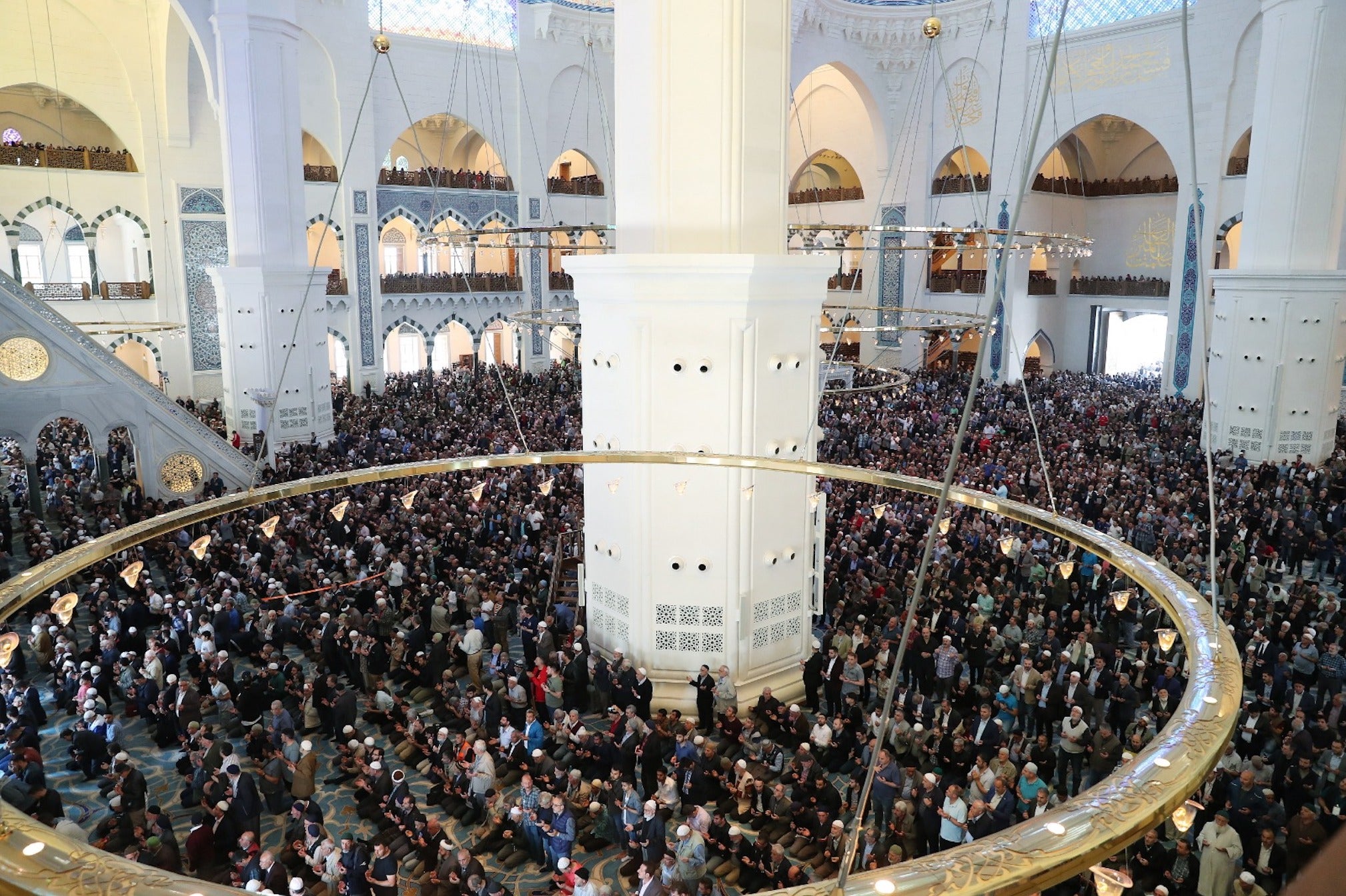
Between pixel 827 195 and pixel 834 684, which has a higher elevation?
pixel 827 195

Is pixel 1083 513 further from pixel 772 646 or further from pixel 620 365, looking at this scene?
pixel 620 365

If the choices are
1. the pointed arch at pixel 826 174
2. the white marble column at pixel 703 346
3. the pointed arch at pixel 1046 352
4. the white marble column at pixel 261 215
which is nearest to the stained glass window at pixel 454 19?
the white marble column at pixel 261 215

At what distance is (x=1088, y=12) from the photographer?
68.2 feet

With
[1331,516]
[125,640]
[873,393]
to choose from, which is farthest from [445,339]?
[1331,516]

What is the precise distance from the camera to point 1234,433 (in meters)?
15.3

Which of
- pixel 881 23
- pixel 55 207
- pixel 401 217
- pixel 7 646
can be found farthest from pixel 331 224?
pixel 7 646

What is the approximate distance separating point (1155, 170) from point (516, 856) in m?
25.1

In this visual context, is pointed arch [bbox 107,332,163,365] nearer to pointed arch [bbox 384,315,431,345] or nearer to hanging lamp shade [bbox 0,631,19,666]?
pointed arch [bbox 384,315,431,345]

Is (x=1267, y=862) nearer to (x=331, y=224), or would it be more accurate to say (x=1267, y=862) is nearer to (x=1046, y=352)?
(x=331, y=224)

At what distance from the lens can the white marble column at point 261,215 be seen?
14.4m

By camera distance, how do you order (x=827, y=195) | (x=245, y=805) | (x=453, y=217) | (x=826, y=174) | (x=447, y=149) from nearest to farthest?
(x=245, y=805) → (x=453, y=217) → (x=447, y=149) → (x=827, y=195) → (x=826, y=174)

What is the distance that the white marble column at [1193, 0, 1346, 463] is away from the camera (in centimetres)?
1352

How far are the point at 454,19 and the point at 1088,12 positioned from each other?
1369 cm

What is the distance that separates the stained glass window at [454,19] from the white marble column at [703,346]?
50.2 ft
